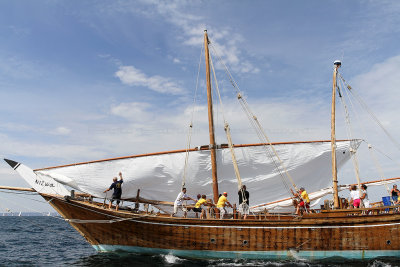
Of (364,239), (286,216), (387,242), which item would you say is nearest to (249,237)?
(286,216)

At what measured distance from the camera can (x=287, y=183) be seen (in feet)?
59.7

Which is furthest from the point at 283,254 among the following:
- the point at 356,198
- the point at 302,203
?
the point at 356,198

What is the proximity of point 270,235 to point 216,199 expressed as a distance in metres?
3.33

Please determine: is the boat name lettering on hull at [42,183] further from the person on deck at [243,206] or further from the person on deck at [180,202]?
the person on deck at [243,206]

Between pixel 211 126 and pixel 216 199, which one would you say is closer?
pixel 216 199

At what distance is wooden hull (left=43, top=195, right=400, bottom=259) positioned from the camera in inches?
559

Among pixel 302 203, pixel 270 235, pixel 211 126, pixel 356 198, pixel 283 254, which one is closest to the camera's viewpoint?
pixel 283 254

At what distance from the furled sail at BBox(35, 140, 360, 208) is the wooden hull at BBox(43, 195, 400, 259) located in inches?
93.8

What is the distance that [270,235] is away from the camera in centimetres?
1459

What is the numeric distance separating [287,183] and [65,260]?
13299 millimetres

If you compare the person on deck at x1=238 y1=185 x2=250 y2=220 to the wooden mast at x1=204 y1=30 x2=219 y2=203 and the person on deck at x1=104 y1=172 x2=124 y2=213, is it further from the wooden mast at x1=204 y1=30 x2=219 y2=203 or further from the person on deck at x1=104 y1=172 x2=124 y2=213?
the person on deck at x1=104 y1=172 x2=124 y2=213

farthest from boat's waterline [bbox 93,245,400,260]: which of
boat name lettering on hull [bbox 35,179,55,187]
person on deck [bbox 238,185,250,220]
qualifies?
boat name lettering on hull [bbox 35,179,55,187]

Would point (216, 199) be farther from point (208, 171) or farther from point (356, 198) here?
point (356, 198)

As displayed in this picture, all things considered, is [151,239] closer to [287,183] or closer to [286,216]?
[286,216]
